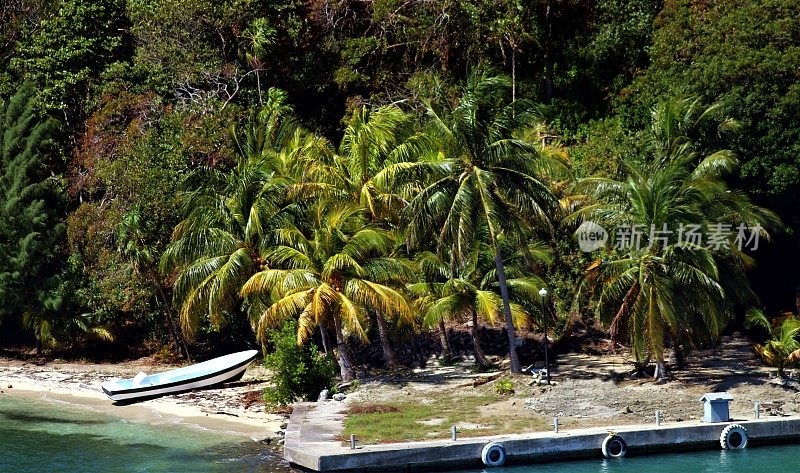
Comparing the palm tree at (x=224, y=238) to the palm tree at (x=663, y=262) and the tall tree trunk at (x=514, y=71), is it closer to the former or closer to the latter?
the palm tree at (x=663, y=262)

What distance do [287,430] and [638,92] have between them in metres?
18.3

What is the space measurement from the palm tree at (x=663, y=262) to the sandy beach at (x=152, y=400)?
9210 millimetres

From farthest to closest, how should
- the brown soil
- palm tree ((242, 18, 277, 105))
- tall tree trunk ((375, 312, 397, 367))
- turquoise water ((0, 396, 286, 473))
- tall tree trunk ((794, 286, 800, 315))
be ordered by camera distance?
palm tree ((242, 18, 277, 105))
tall tree trunk ((794, 286, 800, 315))
tall tree trunk ((375, 312, 397, 367))
the brown soil
turquoise water ((0, 396, 286, 473))

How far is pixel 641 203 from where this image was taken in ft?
96.1

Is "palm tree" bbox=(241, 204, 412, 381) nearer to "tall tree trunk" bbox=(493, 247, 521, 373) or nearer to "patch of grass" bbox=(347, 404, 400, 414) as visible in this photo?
"patch of grass" bbox=(347, 404, 400, 414)

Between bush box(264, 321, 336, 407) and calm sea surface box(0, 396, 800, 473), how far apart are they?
88.8 inches

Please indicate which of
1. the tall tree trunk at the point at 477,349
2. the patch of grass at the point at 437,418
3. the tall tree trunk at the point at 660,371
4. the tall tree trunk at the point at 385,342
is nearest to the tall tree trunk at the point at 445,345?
the tall tree trunk at the point at 477,349

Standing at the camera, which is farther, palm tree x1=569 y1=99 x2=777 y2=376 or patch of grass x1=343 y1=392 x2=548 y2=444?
palm tree x1=569 y1=99 x2=777 y2=376

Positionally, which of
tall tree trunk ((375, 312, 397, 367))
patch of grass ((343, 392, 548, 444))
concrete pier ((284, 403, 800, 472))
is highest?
tall tree trunk ((375, 312, 397, 367))

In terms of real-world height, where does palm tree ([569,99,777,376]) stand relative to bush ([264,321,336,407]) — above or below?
above

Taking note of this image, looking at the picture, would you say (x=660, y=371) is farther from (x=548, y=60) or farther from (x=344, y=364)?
(x=548, y=60)

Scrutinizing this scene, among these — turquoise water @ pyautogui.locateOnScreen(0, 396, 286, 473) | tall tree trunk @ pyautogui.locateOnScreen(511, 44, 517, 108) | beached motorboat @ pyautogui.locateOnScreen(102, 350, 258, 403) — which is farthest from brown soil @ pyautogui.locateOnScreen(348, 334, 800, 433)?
tall tree trunk @ pyautogui.locateOnScreen(511, 44, 517, 108)

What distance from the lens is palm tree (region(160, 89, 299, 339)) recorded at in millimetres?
32594

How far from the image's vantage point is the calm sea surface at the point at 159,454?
24.7 metres
